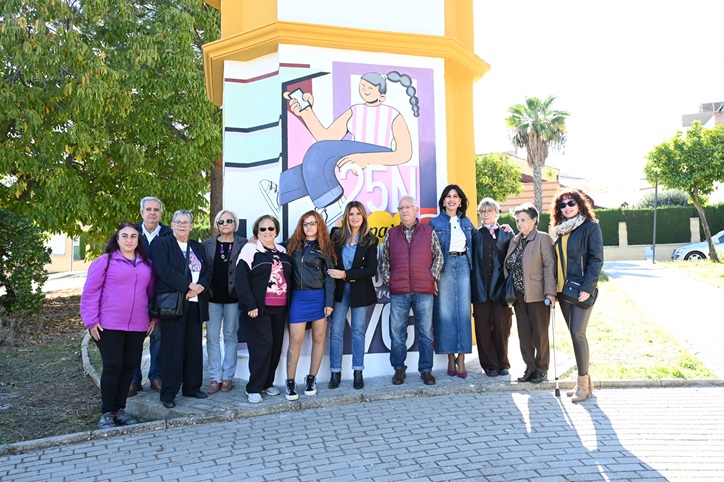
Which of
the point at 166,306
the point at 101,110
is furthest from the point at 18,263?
the point at 166,306

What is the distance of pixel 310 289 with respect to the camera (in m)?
5.73

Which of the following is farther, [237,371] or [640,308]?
[640,308]

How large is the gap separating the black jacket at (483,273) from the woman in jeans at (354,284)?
3.84 ft

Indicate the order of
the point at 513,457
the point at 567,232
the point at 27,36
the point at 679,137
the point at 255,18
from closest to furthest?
the point at 513,457
the point at 567,232
the point at 255,18
the point at 27,36
the point at 679,137

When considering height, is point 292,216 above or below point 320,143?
below

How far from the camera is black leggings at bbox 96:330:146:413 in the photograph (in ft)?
16.2

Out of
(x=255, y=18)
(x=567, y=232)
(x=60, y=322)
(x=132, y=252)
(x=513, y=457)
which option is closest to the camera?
(x=513, y=457)

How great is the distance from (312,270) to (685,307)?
9.48m

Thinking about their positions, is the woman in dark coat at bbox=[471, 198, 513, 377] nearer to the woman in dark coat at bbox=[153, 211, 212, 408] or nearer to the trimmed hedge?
the woman in dark coat at bbox=[153, 211, 212, 408]

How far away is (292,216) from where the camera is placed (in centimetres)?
642

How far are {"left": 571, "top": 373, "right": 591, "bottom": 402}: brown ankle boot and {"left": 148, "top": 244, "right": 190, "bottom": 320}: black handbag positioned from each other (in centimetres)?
388

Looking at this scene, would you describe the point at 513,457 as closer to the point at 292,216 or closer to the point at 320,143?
the point at 292,216

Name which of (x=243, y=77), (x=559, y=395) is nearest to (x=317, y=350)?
(x=559, y=395)

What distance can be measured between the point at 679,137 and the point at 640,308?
1491 centimetres
